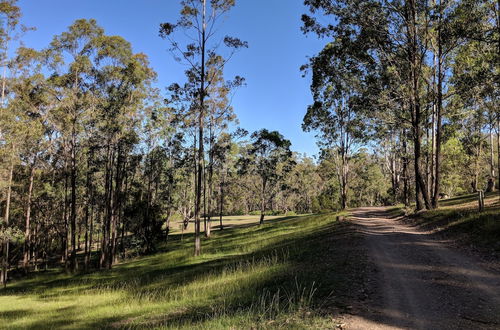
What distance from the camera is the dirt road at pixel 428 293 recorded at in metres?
4.82

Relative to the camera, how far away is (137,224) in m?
34.5

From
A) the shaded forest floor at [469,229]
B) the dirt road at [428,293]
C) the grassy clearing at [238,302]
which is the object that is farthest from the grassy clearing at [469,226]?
the grassy clearing at [238,302]

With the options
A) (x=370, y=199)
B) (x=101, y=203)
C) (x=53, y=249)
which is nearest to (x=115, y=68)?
(x=101, y=203)

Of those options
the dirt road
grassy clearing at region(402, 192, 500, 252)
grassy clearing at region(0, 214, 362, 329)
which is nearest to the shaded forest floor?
grassy clearing at region(402, 192, 500, 252)

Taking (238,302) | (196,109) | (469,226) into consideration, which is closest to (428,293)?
(238,302)

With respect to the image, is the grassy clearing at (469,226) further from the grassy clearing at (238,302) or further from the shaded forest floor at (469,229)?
the grassy clearing at (238,302)

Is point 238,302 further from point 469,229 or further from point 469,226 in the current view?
point 469,226

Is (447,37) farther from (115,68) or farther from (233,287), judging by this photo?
(115,68)

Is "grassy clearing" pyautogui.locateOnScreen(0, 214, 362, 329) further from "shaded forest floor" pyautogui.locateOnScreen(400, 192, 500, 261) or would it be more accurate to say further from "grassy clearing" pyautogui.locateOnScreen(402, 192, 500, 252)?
"grassy clearing" pyautogui.locateOnScreen(402, 192, 500, 252)

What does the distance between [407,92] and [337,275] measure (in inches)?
709

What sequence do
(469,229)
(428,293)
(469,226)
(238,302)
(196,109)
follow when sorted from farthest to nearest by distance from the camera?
(196,109), (469,226), (469,229), (238,302), (428,293)

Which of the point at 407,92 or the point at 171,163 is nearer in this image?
the point at 407,92

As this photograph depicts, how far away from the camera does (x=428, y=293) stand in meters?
6.06

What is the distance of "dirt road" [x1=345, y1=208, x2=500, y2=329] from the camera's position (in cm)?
482
